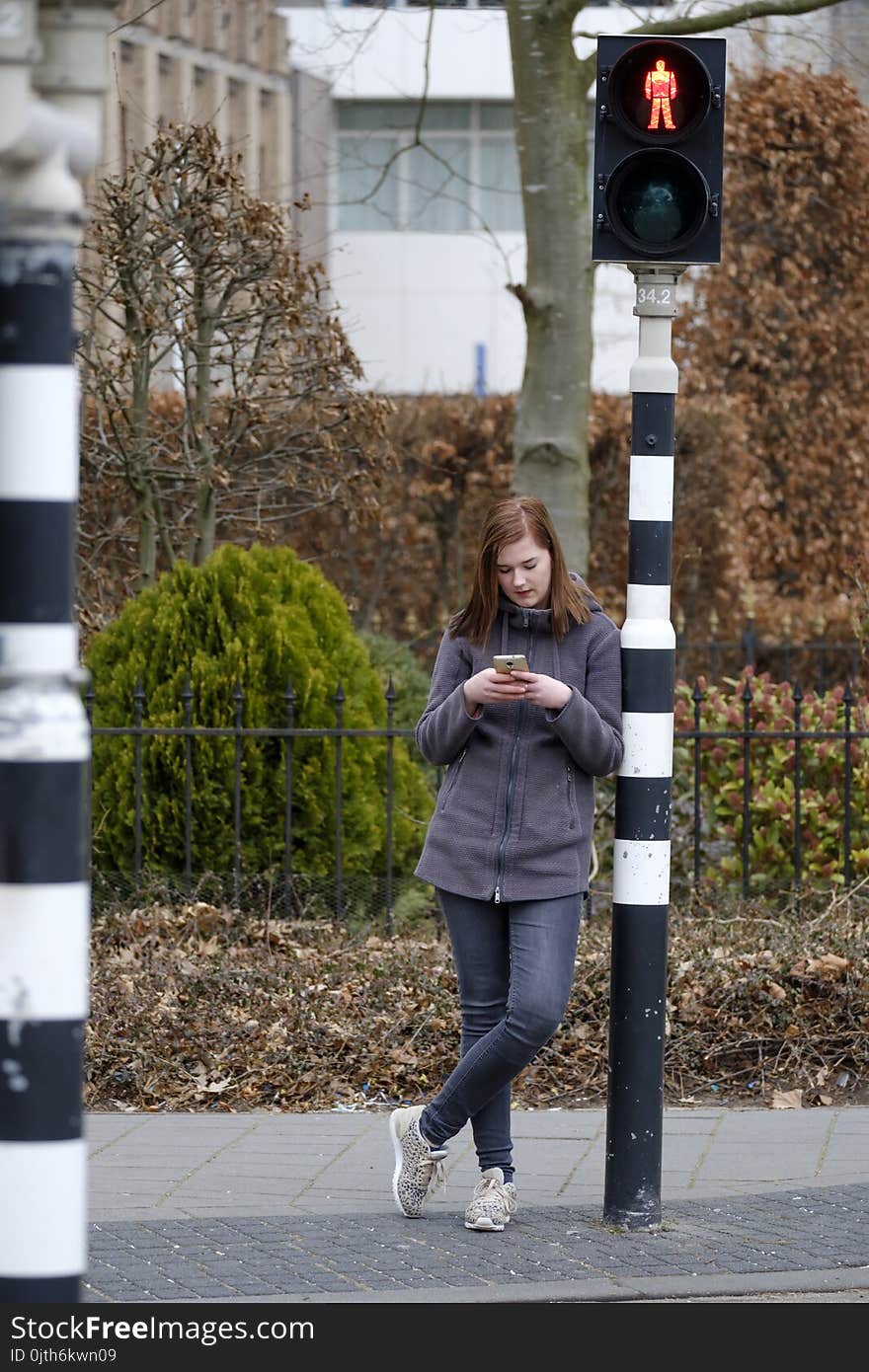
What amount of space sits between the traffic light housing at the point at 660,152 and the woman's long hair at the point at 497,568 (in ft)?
2.18

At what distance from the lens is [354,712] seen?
862 centimetres

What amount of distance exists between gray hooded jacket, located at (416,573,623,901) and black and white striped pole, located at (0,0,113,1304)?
7.51 feet

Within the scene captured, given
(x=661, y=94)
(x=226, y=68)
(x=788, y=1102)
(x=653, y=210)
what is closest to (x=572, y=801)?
(x=653, y=210)

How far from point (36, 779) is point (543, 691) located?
89.1 inches

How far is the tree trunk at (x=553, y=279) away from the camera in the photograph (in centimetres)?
970

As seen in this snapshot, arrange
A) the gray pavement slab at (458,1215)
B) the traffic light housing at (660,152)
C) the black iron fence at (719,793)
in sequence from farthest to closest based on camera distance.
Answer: the black iron fence at (719,793) < the traffic light housing at (660,152) < the gray pavement slab at (458,1215)

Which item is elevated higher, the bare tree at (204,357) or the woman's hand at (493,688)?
the bare tree at (204,357)

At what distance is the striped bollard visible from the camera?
2.78m

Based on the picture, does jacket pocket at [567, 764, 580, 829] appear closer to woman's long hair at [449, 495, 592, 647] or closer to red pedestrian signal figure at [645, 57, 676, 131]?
woman's long hair at [449, 495, 592, 647]

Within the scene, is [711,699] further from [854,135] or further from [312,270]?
[854,135]

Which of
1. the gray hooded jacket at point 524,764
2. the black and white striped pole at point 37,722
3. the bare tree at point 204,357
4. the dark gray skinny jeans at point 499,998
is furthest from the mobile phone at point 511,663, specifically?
the bare tree at point 204,357

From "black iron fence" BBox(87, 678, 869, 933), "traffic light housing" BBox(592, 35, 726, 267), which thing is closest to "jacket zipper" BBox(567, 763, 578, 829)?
"traffic light housing" BBox(592, 35, 726, 267)

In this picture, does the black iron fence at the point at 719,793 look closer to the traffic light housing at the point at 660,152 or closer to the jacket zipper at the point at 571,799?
the jacket zipper at the point at 571,799

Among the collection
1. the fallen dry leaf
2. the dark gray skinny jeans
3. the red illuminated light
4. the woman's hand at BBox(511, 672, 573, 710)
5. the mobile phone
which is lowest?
the fallen dry leaf
